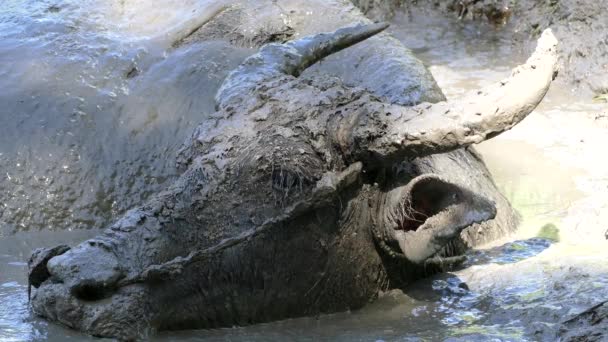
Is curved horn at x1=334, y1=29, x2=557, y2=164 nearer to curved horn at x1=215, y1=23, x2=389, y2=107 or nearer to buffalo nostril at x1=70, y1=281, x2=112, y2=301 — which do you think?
curved horn at x1=215, y1=23, x2=389, y2=107

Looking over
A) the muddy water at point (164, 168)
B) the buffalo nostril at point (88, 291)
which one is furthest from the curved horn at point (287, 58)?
the buffalo nostril at point (88, 291)

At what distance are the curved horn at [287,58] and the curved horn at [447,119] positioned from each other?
79cm

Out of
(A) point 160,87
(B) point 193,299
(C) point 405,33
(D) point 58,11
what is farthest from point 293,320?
(C) point 405,33

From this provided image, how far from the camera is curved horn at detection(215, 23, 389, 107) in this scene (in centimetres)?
526

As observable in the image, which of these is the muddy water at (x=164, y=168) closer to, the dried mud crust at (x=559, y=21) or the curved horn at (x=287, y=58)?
the dried mud crust at (x=559, y=21)

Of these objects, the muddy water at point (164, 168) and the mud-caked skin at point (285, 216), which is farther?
the muddy water at point (164, 168)

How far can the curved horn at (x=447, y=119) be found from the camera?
4.26 meters

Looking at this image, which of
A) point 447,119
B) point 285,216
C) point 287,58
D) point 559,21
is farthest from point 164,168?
point 559,21

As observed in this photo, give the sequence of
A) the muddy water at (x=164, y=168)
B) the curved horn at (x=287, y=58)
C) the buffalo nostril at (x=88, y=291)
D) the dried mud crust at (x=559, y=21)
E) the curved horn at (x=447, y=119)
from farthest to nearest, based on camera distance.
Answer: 1. the dried mud crust at (x=559, y=21)
2. the curved horn at (x=287, y=58)
3. the muddy water at (x=164, y=168)
4. the curved horn at (x=447, y=119)
5. the buffalo nostril at (x=88, y=291)

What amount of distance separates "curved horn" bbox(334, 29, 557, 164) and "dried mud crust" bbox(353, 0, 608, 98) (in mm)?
4587

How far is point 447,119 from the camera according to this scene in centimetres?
432

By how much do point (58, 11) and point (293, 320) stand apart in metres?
3.91

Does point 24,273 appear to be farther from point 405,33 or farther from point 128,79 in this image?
point 405,33

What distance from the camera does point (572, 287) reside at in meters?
4.54
